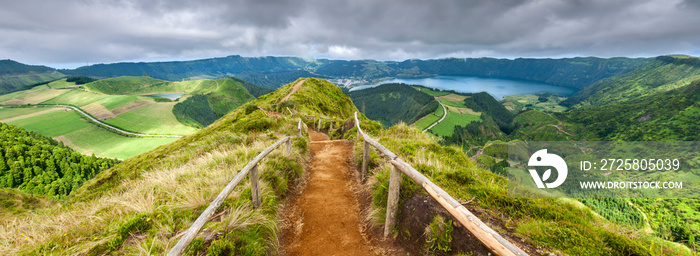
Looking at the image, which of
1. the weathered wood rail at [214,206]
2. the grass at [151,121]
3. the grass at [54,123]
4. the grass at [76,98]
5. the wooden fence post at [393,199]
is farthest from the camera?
the grass at [76,98]

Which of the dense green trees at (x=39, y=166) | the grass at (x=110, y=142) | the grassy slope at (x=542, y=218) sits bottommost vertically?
the grass at (x=110, y=142)

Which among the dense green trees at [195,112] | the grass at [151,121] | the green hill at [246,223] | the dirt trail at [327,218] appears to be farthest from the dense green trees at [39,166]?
the dirt trail at [327,218]

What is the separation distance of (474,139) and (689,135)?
66.4 metres

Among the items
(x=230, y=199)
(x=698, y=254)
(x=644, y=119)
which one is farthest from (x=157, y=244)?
(x=644, y=119)

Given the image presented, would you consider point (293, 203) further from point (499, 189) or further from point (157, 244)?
point (499, 189)

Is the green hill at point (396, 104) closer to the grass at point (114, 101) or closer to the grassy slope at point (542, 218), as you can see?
the grassy slope at point (542, 218)

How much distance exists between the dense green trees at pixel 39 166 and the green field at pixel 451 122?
116m

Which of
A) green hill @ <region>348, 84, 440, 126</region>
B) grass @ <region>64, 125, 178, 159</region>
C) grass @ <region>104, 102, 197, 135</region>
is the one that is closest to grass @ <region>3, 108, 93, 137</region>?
grass @ <region>64, 125, 178, 159</region>

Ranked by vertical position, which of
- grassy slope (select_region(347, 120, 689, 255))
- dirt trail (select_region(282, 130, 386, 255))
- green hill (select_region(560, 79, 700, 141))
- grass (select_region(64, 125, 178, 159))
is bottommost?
grass (select_region(64, 125, 178, 159))

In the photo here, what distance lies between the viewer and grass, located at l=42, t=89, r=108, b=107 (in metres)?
159

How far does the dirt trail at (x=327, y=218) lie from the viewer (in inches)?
182

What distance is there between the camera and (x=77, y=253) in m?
3.15

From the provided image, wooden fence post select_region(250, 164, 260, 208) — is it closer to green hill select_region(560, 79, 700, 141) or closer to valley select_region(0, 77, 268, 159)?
valley select_region(0, 77, 268, 159)

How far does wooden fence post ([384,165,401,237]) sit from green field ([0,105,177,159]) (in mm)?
119113
